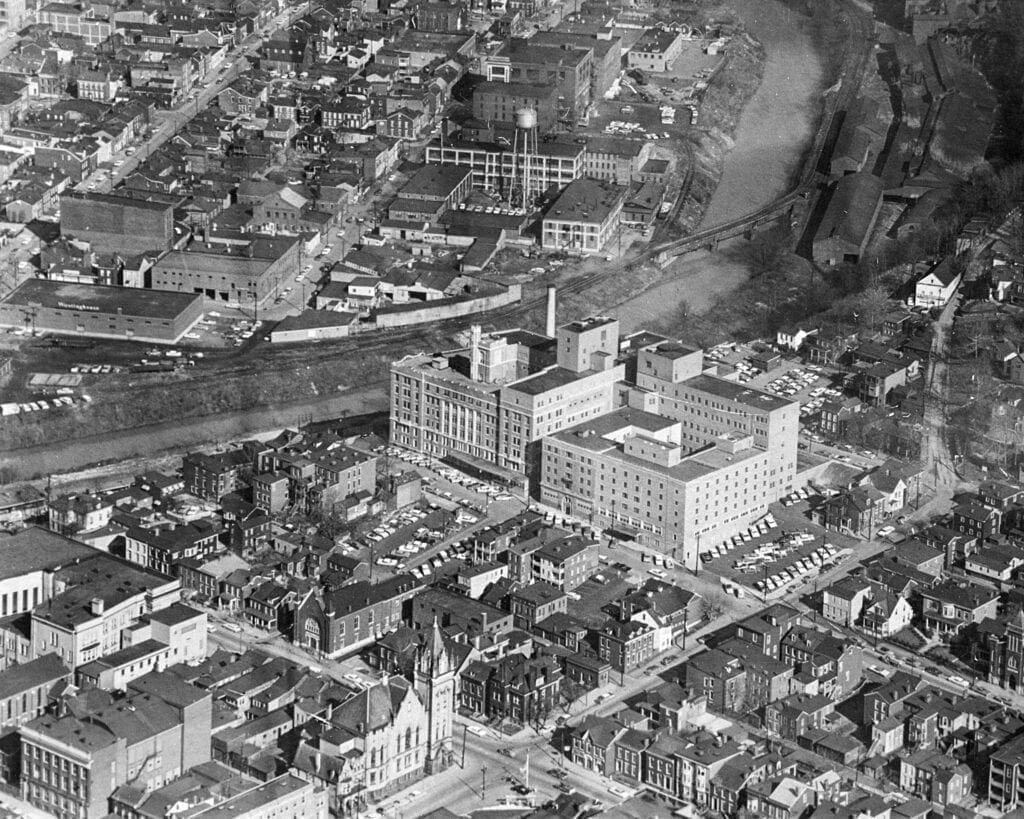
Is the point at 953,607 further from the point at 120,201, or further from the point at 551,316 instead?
the point at 120,201

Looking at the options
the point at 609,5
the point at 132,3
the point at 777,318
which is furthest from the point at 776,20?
the point at 777,318

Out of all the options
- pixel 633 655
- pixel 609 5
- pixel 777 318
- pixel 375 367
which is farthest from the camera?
pixel 609 5

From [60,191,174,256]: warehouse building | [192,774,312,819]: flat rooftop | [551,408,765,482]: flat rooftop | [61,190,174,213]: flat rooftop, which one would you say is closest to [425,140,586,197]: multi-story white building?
[61,190,174,213]: flat rooftop

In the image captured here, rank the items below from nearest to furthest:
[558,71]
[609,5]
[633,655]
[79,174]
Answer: [633,655]
[79,174]
[558,71]
[609,5]

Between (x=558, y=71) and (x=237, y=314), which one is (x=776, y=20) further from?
(x=237, y=314)

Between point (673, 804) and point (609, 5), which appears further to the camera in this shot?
point (609, 5)

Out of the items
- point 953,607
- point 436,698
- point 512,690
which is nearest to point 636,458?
point 953,607

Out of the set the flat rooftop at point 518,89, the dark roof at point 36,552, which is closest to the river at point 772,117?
the flat rooftop at point 518,89
